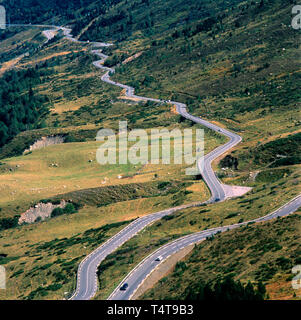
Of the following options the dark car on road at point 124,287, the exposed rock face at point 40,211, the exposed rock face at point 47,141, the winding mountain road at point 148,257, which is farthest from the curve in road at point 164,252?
the exposed rock face at point 47,141

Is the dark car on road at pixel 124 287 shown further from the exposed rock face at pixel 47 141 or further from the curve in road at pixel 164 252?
the exposed rock face at pixel 47 141

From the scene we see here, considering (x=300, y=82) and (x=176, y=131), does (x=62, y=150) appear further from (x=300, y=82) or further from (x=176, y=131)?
(x=300, y=82)

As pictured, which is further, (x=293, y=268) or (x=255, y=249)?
(x=255, y=249)

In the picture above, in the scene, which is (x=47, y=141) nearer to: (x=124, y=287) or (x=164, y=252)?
(x=164, y=252)

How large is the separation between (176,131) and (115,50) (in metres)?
99.2

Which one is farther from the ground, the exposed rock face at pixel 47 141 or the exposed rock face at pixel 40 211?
the exposed rock face at pixel 47 141

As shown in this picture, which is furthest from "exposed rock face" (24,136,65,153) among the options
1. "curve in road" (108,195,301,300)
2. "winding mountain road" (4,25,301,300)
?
"curve in road" (108,195,301,300)

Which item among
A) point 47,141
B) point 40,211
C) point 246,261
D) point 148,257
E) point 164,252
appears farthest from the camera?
point 47,141

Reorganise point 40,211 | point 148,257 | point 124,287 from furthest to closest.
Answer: point 40,211
point 148,257
point 124,287

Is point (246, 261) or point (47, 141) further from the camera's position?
point (47, 141)

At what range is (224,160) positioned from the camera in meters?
80.3

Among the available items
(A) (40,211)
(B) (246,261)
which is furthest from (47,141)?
(B) (246,261)

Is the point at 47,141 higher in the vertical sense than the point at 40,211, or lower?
higher
